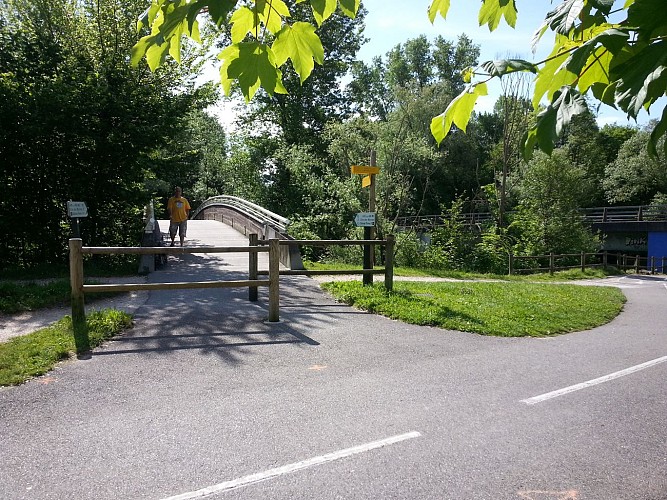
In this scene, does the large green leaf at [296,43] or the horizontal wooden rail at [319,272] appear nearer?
the large green leaf at [296,43]

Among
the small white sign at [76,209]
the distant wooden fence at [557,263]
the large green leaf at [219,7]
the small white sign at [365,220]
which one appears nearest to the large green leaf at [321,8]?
the large green leaf at [219,7]

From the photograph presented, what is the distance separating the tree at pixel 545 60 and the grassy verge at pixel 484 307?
22.1ft

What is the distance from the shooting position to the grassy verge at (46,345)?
5266 millimetres

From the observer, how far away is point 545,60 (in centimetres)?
163

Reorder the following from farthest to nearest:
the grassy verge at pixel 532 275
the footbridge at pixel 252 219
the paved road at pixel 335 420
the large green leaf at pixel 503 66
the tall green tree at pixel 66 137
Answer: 1. the grassy verge at pixel 532 275
2. the footbridge at pixel 252 219
3. the tall green tree at pixel 66 137
4. the paved road at pixel 335 420
5. the large green leaf at pixel 503 66

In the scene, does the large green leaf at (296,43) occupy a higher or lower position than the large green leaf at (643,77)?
higher

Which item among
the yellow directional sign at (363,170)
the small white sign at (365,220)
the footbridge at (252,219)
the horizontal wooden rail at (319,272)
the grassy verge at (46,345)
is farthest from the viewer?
the footbridge at (252,219)

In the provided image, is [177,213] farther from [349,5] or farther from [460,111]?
[460,111]

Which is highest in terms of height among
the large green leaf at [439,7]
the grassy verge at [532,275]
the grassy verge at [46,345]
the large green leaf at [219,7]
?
the large green leaf at [439,7]

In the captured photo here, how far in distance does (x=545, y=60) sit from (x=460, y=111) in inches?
12.1

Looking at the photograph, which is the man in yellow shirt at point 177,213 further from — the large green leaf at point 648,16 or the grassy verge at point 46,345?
the large green leaf at point 648,16

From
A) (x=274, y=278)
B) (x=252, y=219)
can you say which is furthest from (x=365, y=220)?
(x=252, y=219)

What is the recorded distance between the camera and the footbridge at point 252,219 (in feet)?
49.4

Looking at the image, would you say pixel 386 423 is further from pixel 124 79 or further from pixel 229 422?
pixel 124 79
